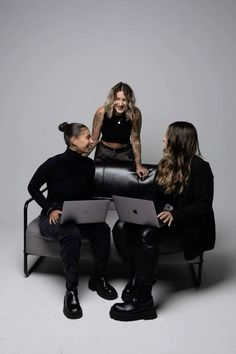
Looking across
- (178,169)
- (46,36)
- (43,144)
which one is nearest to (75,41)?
(46,36)

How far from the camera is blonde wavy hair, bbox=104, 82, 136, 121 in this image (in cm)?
408

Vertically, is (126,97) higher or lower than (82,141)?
higher

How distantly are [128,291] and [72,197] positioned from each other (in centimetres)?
74

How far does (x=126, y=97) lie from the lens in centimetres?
408

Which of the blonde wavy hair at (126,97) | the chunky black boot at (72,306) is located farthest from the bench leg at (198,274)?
the blonde wavy hair at (126,97)

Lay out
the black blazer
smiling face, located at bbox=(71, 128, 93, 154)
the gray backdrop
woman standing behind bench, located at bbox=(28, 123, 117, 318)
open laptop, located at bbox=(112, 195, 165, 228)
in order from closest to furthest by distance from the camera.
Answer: open laptop, located at bbox=(112, 195, 165, 228), the black blazer, woman standing behind bench, located at bbox=(28, 123, 117, 318), smiling face, located at bbox=(71, 128, 93, 154), the gray backdrop

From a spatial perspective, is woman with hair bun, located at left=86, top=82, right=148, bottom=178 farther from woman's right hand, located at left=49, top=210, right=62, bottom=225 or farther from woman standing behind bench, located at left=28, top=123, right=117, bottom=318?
woman's right hand, located at left=49, top=210, right=62, bottom=225

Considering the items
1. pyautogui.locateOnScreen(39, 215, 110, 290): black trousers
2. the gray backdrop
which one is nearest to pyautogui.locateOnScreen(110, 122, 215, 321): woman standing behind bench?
pyautogui.locateOnScreen(39, 215, 110, 290): black trousers

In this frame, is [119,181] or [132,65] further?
[132,65]

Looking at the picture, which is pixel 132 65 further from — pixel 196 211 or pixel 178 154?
pixel 196 211

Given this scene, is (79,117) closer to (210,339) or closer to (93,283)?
(93,283)

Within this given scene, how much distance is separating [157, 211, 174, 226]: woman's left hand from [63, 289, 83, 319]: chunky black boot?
2.32 feet

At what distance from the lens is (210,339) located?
2959 mm

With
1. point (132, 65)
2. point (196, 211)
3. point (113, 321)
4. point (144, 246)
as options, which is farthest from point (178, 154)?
point (132, 65)
